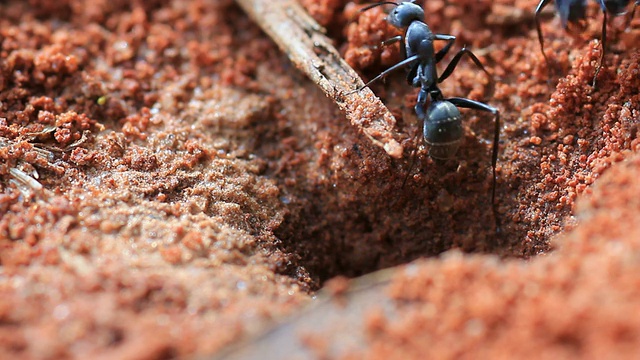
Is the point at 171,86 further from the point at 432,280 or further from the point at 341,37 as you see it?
the point at 432,280

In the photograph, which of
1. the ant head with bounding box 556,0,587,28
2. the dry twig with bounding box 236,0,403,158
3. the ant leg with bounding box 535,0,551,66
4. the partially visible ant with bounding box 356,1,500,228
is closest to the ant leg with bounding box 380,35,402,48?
the partially visible ant with bounding box 356,1,500,228

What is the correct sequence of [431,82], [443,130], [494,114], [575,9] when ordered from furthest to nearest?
1. [575,9]
2. [431,82]
3. [494,114]
4. [443,130]

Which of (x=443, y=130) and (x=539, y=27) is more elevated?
(x=539, y=27)

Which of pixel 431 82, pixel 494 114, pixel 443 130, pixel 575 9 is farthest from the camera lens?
pixel 575 9

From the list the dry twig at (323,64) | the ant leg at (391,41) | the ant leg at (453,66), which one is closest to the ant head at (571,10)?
the ant leg at (453,66)

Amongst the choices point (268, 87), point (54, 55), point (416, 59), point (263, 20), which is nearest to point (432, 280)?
point (416, 59)

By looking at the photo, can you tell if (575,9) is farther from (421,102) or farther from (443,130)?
(443,130)

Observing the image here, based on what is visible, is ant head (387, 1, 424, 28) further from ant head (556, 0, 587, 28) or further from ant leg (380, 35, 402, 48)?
ant head (556, 0, 587, 28)

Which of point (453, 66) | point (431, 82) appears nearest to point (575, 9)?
point (453, 66)
